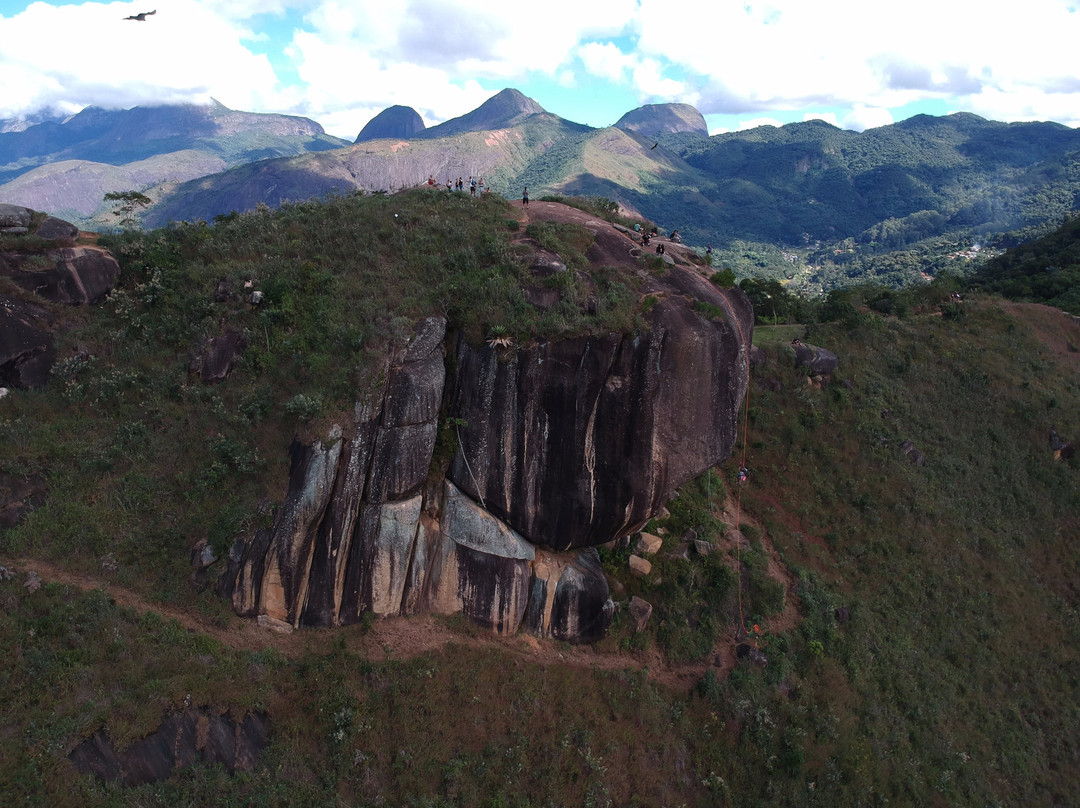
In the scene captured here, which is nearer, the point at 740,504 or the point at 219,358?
the point at 219,358

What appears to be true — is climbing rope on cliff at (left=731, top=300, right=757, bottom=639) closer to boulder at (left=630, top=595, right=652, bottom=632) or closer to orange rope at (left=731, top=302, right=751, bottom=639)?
orange rope at (left=731, top=302, right=751, bottom=639)

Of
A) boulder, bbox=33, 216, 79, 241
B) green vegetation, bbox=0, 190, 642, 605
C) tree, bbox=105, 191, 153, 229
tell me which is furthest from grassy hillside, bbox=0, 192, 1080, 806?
boulder, bbox=33, 216, 79, 241

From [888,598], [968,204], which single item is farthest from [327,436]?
[968,204]

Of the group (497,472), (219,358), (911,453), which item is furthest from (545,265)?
(911,453)

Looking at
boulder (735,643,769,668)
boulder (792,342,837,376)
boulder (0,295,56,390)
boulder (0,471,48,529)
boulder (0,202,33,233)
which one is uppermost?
boulder (0,202,33,233)

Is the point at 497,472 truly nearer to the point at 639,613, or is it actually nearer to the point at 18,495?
the point at 639,613

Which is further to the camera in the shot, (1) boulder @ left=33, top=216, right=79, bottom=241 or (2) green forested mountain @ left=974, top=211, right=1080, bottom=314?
(2) green forested mountain @ left=974, top=211, right=1080, bottom=314

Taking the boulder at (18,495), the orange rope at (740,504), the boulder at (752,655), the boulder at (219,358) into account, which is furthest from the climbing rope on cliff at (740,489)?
the boulder at (18,495)
